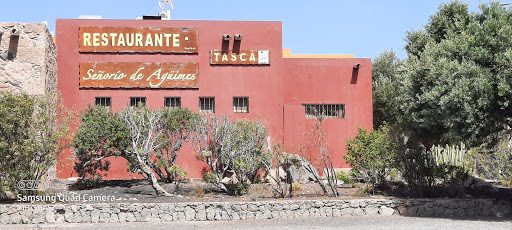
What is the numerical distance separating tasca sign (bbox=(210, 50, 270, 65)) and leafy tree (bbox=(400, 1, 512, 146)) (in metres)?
7.16

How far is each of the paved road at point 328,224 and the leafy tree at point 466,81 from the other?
234 cm

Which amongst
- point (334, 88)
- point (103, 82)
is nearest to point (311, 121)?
point (334, 88)

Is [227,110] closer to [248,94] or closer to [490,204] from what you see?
[248,94]

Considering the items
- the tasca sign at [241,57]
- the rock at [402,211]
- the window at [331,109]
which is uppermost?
the tasca sign at [241,57]

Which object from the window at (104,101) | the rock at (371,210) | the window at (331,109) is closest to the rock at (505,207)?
the rock at (371,210)

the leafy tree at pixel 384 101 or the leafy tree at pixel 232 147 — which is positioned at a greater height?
the leafy tree at pixel 384 101

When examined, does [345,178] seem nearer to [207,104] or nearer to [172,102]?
[207,104]

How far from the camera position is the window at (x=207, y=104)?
22.0m

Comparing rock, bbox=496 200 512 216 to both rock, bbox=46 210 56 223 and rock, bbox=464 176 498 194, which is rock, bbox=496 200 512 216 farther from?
rock, bbox=46 210 56 223

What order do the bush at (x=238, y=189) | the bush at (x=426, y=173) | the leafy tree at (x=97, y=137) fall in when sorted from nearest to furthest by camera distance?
the bush at (x=426, y=173), the bush at (x=238, y=189), the leafy tree at (x=97, y=137)

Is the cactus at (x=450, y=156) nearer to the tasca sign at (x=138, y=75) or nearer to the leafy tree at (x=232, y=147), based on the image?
the leafy tree at (x=232, y=147)

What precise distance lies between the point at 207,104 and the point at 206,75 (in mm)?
1153

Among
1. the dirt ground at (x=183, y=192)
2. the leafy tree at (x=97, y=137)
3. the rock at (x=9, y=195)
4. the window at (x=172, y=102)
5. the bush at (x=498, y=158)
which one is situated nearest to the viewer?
the rock at (x=9, y=195)

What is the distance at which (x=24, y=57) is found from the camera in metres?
19.1
